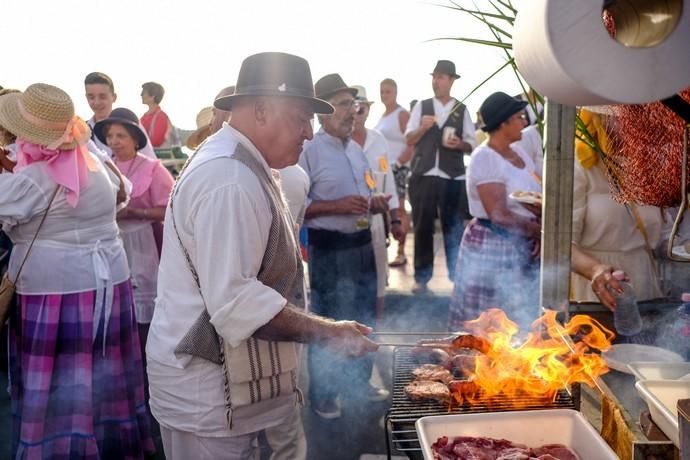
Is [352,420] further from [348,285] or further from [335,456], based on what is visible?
[348,285]

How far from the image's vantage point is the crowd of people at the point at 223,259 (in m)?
2.50

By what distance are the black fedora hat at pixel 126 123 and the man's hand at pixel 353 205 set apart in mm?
1843

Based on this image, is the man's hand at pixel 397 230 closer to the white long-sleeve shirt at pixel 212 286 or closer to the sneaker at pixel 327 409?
the sneaker at pixel 327 409

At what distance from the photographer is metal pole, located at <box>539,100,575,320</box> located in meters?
2.88

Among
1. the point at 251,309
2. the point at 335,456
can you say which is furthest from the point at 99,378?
the point at 251,309

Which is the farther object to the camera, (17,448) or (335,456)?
(335,456)

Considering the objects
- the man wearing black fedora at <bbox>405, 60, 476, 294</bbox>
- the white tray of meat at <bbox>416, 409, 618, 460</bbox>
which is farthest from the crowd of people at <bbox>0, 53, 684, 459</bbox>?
the man wearing black fedora at <bbox>405, 60, 476, 294</bbox>

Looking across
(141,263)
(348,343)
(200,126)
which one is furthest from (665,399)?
(200,126)

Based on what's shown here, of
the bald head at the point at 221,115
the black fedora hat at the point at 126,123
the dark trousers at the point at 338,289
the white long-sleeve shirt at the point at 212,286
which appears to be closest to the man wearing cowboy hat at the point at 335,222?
the dark trousers at the point at 338,289

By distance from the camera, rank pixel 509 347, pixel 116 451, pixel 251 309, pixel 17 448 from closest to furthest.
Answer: pixel 251 309, pixel 509 347, pixel 17 448, pixel 116 451

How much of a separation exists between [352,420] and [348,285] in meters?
1.13

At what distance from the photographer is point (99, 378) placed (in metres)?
4.34

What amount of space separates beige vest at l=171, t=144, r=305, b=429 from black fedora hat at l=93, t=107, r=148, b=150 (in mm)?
3045

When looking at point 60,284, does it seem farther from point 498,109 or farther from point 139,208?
point 498,109
